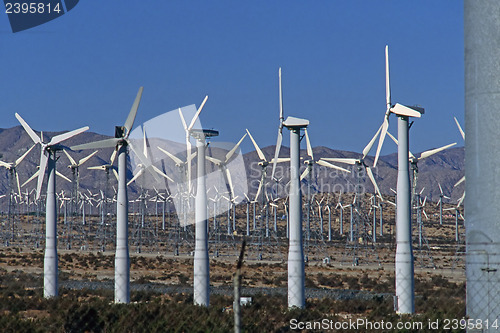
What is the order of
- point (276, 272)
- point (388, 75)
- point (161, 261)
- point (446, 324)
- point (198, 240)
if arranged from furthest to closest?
1. point (161, 261)
2. point (276, 272)
3. point (388, 75)
4. point (198, 240)
5. point (446, 324)

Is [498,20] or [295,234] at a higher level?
[498,20]

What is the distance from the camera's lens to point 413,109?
25.8 m

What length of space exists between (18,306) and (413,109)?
16.0 meters

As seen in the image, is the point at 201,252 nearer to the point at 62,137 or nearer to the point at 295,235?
the point at 295,235

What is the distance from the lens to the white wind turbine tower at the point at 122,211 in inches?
1149

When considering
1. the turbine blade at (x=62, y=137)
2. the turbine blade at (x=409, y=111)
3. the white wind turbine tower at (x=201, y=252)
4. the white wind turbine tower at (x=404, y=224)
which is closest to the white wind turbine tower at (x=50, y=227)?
the turbine blade at (x=62, y=137)

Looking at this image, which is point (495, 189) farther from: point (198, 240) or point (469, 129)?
point (198, 240)

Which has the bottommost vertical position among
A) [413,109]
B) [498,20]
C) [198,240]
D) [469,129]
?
[198,240]

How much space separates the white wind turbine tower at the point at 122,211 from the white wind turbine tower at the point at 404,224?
436 inches

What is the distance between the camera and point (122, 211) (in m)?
30.8

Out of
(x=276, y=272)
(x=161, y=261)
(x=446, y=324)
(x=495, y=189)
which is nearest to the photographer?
(x=495, y=189)

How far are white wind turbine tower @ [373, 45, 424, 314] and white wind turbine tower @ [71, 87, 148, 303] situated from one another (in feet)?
36.3

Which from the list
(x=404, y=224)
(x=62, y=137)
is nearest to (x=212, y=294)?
(x=62, y=137)

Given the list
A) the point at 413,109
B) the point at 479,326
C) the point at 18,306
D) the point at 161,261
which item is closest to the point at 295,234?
the point at 413,109
